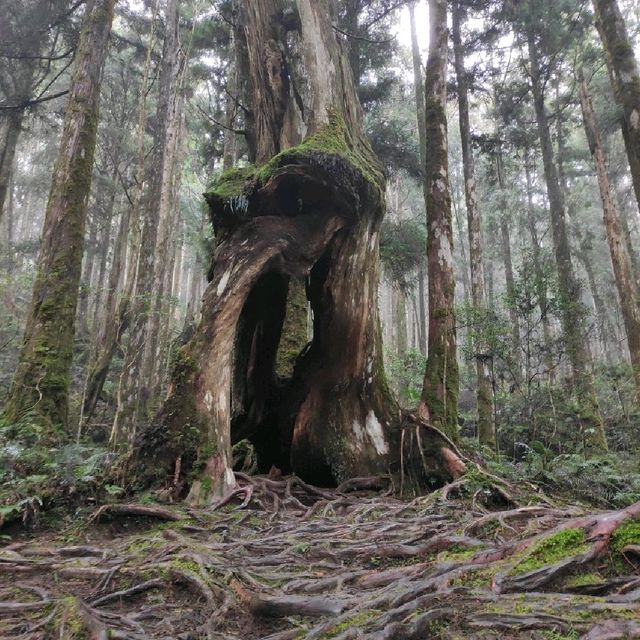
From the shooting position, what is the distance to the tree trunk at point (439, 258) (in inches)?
259

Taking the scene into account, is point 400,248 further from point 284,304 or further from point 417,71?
point 417,71

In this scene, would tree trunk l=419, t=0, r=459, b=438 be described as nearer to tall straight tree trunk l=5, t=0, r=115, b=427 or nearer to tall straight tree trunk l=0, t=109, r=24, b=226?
tall straight tree trunk l=5, t=0, r=115, b=427

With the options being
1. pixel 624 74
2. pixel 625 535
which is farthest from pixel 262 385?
pixel 624 74

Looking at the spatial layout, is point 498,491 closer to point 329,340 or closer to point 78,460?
point 329,340

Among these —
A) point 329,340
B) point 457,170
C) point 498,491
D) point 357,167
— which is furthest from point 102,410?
point 457,170

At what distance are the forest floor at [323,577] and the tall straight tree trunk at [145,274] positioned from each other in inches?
188

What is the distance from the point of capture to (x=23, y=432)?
17.3ft

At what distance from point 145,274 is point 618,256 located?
33.6ft

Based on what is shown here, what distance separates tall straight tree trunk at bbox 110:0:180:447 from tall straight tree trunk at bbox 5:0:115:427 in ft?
5.28

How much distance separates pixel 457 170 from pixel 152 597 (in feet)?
118

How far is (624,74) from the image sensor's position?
257 inches

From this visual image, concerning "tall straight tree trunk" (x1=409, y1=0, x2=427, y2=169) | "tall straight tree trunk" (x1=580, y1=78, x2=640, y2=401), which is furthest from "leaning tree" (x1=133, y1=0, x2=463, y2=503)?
"tall straight tree trunk" (x1=409, y1=0, x2=427, y2=169)

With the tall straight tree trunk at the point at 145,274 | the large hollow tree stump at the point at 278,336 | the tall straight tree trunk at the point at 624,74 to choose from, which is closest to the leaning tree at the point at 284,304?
the large hollow tree stump at the point at 278,336

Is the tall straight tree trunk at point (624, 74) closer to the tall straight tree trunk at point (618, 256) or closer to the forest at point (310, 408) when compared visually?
the forest at point (310, 408)
